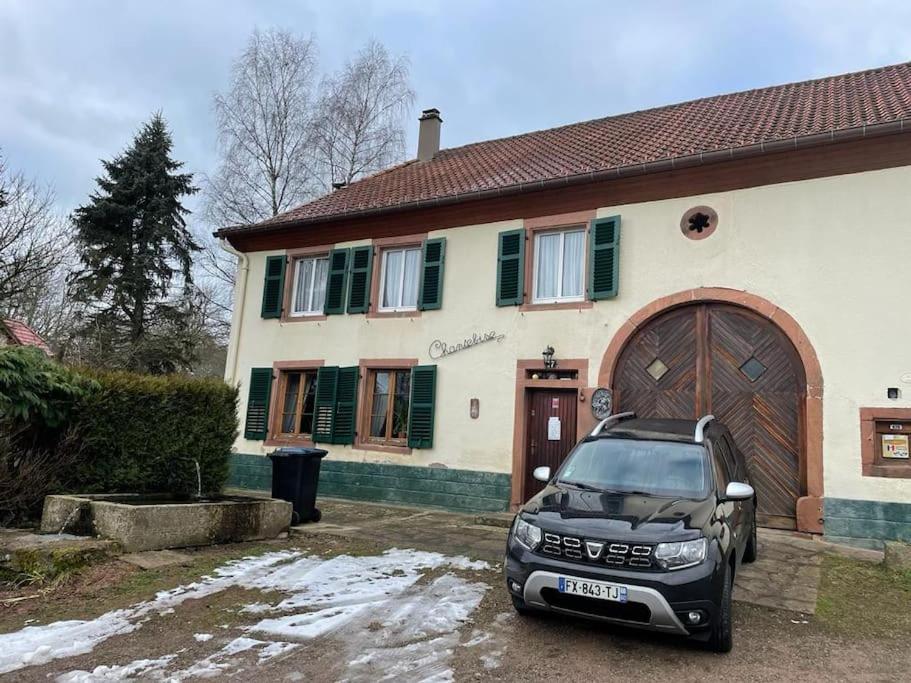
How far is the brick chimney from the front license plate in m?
14.4

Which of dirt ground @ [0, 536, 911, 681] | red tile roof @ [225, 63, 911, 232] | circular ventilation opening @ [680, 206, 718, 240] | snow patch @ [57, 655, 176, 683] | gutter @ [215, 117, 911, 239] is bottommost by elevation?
snow patch @ [57, 655, 176, 683]

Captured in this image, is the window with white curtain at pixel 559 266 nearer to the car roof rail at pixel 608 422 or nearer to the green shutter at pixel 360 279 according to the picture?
the green shutter at pixel 360 279

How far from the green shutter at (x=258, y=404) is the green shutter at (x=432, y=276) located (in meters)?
4.10

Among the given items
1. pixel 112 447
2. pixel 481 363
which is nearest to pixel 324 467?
pixel 481 363

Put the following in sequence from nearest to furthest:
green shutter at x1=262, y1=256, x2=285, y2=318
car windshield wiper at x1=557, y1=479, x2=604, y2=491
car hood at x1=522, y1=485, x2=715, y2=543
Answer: car hood at x1=522, y1=485, x2=715, y2=543 < car windshield wiper at x1=557, y1=479, x2=604, y2=491 < green shutter at x1=262, y1=256, x2=285, y2=318

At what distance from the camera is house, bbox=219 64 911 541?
902 cm

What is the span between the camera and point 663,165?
10180mm

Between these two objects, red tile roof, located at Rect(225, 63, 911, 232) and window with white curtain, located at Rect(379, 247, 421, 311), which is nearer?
red tile roof, located at Rect(225, 63, 911, 232)

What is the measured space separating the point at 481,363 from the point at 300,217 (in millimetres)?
5512

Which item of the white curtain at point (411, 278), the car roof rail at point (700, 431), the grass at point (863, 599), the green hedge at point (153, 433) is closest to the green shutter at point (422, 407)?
the white curtain at point (411, 278)

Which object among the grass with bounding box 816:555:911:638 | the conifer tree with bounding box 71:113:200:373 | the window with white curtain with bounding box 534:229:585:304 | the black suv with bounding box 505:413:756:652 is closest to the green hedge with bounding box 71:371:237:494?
the black suv with bounding box 505:413:756:652

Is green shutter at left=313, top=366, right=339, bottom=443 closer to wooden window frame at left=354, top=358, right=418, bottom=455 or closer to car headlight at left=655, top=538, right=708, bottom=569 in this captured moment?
wooden window frame at left=354, top=358, right=418, bottom=455

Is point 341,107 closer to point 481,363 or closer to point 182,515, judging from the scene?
point 481,363

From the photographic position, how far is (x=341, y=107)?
21.7 m
